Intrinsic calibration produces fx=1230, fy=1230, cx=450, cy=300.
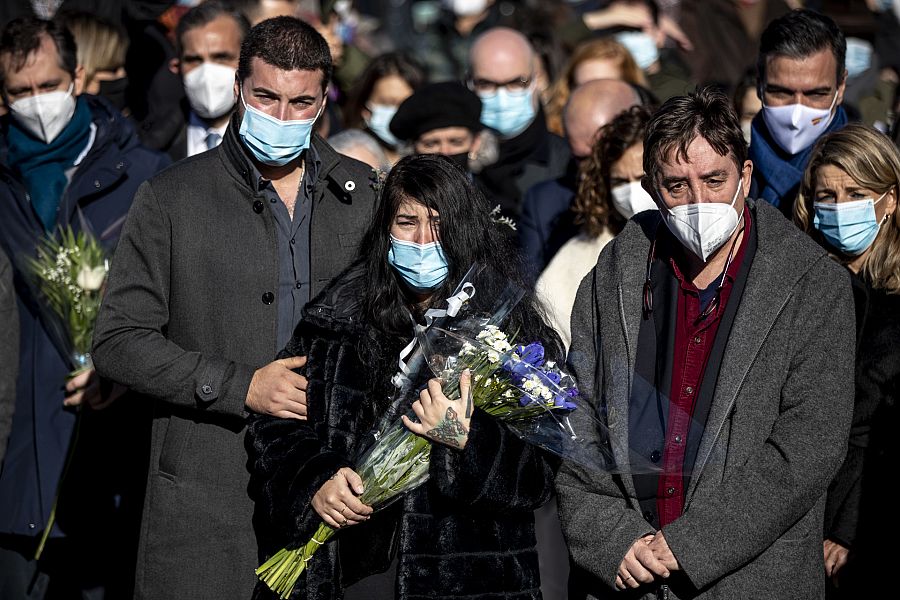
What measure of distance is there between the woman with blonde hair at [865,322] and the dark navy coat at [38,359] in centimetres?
329

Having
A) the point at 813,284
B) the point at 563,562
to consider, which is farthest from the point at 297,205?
the point at 563,562

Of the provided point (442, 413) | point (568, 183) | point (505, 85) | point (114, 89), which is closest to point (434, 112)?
point (568, 183)

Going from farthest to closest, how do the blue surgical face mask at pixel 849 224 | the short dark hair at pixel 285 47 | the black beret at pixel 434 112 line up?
the black beret at pixel 434 112, the blue surgical face mask at pixel 849 224, the short dark hair at pixel 285 47

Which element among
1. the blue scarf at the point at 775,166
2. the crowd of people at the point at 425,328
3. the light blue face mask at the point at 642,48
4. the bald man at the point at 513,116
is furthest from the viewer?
the light blue face mask at the point at 642,48

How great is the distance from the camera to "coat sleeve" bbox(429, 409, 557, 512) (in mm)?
4043

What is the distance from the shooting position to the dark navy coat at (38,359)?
594 centimetres

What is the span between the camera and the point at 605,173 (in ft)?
19.0

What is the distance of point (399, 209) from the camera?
443 centimetres

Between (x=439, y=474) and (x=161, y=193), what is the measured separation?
1.64m

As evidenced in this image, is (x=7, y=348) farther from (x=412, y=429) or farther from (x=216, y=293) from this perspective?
(x=412, y=429)

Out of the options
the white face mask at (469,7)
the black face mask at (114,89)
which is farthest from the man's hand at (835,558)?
the white face mask at (469,7)

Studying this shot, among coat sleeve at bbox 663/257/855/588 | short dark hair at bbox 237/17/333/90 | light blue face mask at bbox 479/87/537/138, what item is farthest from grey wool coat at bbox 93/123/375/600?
light blue face mask at bbox 479/87/537/138

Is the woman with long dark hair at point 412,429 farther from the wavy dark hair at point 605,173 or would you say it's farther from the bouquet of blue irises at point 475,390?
the wavy dark hair at point 605,173

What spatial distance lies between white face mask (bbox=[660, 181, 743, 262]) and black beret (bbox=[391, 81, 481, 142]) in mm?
2631
